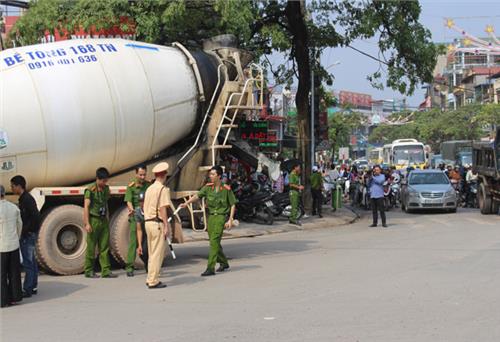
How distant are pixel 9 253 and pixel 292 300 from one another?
3611mm

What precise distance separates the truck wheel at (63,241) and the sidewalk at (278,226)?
5062 mm

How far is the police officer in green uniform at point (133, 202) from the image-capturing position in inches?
440

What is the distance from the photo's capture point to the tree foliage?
203ft

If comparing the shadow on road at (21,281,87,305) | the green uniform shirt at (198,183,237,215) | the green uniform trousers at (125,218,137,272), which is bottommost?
the shadow on road at (21,281,87,305)

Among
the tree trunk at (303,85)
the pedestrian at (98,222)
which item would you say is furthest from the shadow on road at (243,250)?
the tree trunk at (303,85)

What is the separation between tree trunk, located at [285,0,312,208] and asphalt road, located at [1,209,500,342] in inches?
369

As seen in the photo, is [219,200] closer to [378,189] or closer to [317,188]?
[378,189]

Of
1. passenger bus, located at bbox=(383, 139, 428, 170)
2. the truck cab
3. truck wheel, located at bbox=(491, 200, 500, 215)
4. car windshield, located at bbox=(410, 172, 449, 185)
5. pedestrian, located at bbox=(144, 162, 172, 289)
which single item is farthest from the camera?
passenger bus, located at bbox=(383, 139, 428, 170)

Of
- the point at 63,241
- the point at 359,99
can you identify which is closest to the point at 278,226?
the point at 63,241

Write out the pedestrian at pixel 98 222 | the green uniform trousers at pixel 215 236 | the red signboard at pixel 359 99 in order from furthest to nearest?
the red signboard at pixel 359 99, the green uniform trousers at pixel 215 236, the pedestrian at pixel 98 222

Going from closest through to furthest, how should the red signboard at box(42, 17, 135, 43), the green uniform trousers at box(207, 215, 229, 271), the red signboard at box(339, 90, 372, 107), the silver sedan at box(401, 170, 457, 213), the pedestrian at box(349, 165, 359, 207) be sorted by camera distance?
the green uniform trousers at box(207, 215, 229, 271), the red signboard at box(42, 17, 135, 43), the silver sedan at box(401, 170, 457, 213), the pedestrian at box(349, 165, 359, 207), the red signboard at box(339, 90, 372, 107)

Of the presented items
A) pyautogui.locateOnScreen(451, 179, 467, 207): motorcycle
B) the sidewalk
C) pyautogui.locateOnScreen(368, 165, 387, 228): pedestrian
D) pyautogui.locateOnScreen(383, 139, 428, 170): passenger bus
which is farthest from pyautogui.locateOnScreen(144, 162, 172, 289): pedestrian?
pyautogui.locateOnScreen(383, 139, 428, 170): passenger bus

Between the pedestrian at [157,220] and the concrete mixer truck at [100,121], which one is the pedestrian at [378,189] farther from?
the pedestrian at [157,220]

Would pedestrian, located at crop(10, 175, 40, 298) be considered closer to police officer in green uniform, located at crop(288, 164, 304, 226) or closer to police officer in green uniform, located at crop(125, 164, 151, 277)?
police officer in green uniform, located at crop(125, 164, 151, 277)
